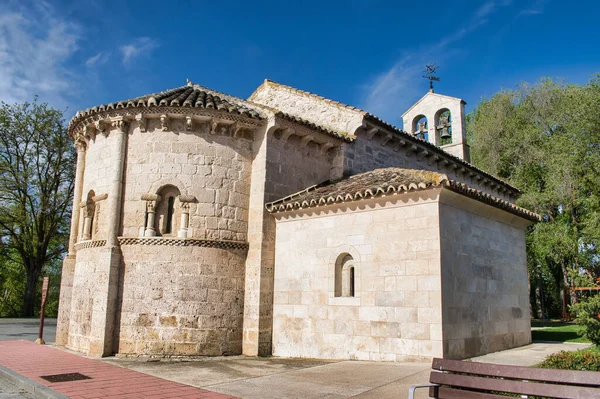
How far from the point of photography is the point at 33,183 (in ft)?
85.2

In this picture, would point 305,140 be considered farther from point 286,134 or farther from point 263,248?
point 263,248

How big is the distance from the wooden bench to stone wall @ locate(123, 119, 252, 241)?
7.38 m

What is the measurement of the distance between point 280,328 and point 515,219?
21.9 ft

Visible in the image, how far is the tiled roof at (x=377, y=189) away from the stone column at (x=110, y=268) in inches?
147

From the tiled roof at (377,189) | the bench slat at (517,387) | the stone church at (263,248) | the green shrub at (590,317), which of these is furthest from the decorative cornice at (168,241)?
the green shrub at (590,317)

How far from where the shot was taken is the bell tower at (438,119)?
20438 millimetres

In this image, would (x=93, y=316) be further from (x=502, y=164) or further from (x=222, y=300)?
(x=502, y=164)

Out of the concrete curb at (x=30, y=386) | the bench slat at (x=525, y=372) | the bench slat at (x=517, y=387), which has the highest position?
the bench slat at (x=525, y=372)

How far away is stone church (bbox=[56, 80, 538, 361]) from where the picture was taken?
9.48m

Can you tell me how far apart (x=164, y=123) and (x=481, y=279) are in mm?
8288

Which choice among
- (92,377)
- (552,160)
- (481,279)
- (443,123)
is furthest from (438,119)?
(92,377)

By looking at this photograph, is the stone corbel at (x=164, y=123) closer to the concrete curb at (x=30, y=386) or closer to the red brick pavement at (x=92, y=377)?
the red brick pavement at (x=92, y=377)

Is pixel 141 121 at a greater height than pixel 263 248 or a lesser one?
greater

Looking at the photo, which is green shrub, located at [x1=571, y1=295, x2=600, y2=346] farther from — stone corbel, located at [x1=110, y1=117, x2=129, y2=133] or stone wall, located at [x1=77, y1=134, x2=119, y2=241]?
stone corbel, located at [x1=110, y1=117, x2=129, y2=133]
